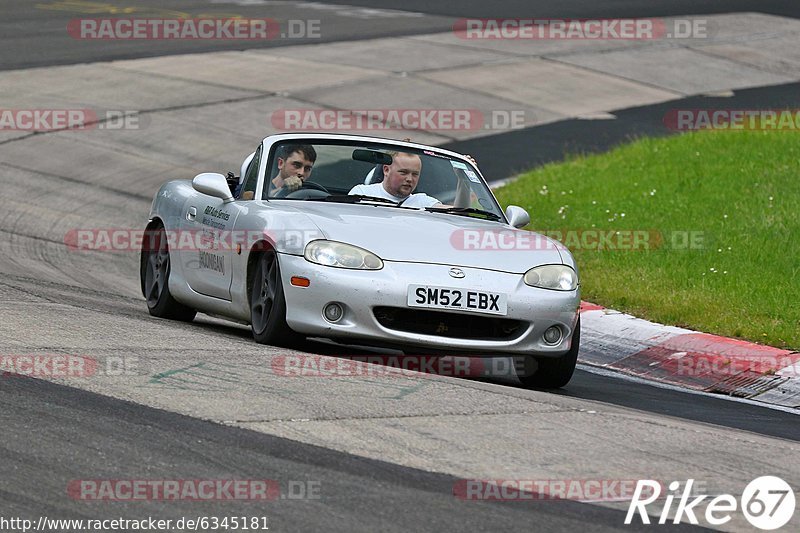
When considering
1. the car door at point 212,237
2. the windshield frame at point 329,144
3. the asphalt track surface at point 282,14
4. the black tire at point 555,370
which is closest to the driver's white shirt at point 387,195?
the windshield frame at point 329,144

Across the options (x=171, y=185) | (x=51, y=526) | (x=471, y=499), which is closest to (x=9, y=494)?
(x=51, y=526)

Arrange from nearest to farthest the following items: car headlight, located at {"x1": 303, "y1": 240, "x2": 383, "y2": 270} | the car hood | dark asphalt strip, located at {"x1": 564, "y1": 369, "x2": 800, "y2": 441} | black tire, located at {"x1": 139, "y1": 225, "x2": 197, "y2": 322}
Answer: dark asphalt strip, located at {"x1": 564, "y1": 369, "x2": 800, "y2": 441} → car headlight, located at {"x1": 303, "y1": 240, "x2": 383, "y2": 270} → the car hood → black tire, located at {"x1": 139, "y1": 225, "x2": 197, "y2": 322}

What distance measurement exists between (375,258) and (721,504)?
9.86 ft

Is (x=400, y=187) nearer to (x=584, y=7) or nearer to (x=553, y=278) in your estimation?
(x=553, y=278)

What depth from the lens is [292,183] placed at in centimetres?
960

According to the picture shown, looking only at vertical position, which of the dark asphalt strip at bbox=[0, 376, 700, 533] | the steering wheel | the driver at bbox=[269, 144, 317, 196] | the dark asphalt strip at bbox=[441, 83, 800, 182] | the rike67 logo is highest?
the driver at bbox=[269, 144, 317, 196]

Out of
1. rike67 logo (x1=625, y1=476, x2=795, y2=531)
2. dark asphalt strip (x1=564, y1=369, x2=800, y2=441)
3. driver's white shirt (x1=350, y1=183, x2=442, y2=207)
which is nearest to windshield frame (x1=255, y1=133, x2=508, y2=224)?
driver's white shirt (x1=350, y1=183, x2=442, y2=207)

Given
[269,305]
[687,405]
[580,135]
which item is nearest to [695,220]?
[687,405]

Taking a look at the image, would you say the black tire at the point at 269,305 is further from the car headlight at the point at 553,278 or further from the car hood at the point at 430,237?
the car headlight at the point at 553,278

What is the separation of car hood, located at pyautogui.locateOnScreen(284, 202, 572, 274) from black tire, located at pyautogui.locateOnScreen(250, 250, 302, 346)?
0.36m

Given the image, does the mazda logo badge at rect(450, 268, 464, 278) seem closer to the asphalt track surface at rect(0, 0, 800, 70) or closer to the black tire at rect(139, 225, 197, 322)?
the black tire at rect(139, 225, 197, 322)

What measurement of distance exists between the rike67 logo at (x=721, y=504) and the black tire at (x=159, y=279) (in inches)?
206

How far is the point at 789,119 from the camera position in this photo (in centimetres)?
1988

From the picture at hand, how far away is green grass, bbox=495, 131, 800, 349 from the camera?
11.2 metres
